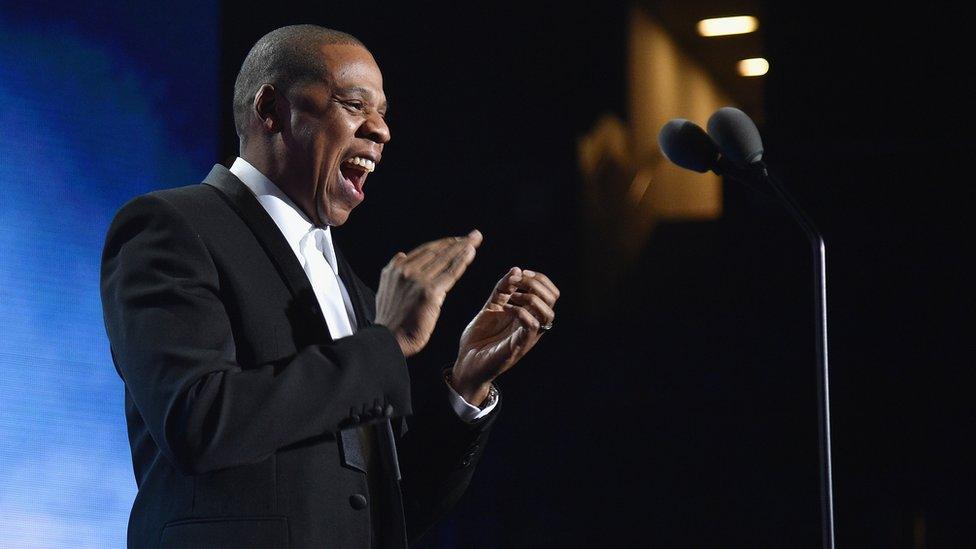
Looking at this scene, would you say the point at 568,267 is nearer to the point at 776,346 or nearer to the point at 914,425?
the point at 776,346

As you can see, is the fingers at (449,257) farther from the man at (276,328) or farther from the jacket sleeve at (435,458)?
the jacket sleeve at (435,458)

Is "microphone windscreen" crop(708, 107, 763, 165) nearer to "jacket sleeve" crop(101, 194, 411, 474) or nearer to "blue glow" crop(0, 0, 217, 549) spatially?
"jacket sleeve" crop(101, 194, 411, 474)

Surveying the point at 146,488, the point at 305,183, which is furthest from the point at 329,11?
the point at 146,488

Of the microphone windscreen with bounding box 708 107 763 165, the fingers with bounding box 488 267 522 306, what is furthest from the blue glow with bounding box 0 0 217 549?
the microphone windscreen with bounding box 708 107 763 165

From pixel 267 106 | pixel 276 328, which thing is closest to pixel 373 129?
pixel 267 106

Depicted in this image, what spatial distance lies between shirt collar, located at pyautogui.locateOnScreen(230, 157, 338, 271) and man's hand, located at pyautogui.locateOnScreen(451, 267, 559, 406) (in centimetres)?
31

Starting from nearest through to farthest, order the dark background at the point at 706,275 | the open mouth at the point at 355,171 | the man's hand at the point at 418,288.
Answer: the man's hand at the point at 418,288, the open mouth at the point at 355,171, the dark background at the point at 706,275

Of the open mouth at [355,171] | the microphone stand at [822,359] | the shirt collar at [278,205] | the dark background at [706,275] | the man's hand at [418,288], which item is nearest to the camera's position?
the man's hand at [418,288]

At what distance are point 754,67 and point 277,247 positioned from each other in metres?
2.06

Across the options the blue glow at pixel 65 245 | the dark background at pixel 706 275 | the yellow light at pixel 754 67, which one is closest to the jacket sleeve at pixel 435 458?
the blue glow at pixel 65 245

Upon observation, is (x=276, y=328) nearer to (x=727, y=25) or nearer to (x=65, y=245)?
(x=65, y=245)

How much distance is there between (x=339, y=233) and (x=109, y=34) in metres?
0.95

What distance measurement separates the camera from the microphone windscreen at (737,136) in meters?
1.93

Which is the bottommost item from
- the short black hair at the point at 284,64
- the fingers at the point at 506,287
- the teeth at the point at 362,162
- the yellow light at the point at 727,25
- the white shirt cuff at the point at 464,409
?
the white shirt cuff at the point at 464,409
